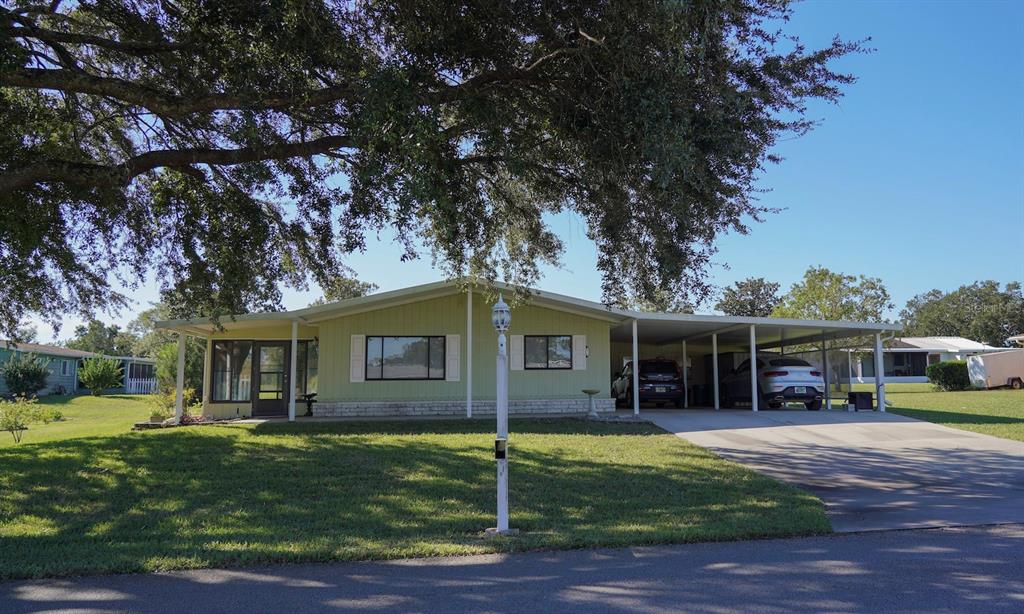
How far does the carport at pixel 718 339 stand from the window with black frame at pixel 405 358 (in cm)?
519

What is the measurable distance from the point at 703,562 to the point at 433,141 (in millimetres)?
5705

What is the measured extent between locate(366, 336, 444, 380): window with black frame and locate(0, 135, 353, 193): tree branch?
26.6ft

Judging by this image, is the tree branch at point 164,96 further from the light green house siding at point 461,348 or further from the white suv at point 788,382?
the white suv at point 788,382

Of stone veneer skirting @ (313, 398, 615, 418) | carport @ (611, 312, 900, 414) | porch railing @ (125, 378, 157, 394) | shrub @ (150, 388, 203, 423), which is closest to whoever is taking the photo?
stone veneer skirting @ (313, 398, 615, 418)

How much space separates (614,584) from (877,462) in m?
7.76

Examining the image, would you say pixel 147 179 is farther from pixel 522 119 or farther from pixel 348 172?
pixel 522 119

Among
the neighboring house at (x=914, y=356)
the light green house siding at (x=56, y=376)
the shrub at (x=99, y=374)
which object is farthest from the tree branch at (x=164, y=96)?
the neighboring house at (x=914, y=356)

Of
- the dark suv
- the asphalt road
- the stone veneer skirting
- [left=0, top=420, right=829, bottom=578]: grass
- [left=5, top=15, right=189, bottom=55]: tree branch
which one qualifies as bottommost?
the asphalt road

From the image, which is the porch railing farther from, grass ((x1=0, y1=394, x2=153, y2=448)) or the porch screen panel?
the porch screen panel

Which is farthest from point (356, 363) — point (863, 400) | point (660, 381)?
point (863, 400)

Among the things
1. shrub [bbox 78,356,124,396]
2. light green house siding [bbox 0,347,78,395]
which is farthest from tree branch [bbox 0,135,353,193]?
shrub [bbox 78,356,124,396]

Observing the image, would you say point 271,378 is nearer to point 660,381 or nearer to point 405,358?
point 405,358

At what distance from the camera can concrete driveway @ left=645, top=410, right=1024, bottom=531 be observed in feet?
24.5

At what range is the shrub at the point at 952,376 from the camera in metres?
33.0
